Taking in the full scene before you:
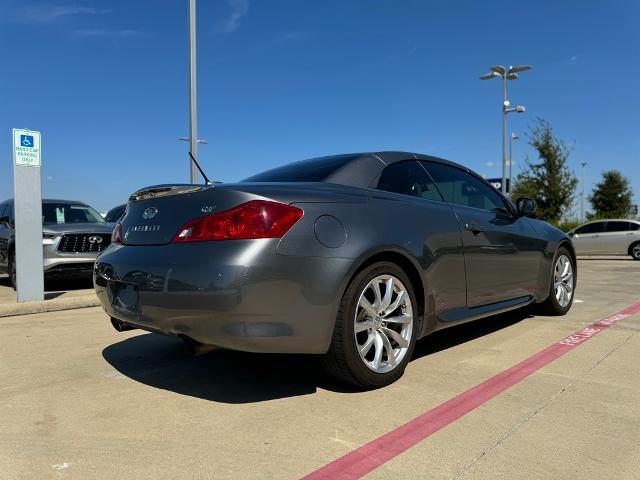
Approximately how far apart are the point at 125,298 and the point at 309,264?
113 centimetres

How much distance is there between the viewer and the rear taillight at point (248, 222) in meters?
2.66

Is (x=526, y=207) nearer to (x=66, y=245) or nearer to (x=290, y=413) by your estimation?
(x=290, y=413)

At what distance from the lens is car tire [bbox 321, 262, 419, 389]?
285 cm

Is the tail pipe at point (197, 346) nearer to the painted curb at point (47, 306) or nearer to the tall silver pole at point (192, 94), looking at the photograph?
the painted curb at point (47, 306)

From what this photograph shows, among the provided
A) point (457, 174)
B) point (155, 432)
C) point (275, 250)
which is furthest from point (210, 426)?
point (457, 174)

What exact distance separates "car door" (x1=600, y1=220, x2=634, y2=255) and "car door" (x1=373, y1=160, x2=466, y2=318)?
1707 cm

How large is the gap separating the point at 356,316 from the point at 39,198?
5.14m

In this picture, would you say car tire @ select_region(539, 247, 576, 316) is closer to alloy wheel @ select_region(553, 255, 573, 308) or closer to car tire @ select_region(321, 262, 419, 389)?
alloy wheel @ select_region(553, 255, 573, 308)

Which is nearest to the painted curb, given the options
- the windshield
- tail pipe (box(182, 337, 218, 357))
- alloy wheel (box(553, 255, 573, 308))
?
the windshield

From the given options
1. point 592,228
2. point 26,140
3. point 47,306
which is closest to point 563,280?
point 47,306

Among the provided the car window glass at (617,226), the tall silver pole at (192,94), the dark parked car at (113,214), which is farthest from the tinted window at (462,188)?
the car window glass at (617,226)

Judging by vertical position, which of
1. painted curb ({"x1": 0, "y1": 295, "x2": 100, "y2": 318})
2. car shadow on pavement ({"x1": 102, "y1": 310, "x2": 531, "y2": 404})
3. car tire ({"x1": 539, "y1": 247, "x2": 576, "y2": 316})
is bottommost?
car shadow on pavement ({"x1": 102, "y1": 310, "x2": 531, "y2": 404})

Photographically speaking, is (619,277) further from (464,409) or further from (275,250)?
(275,250)

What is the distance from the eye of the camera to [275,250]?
2635mm
